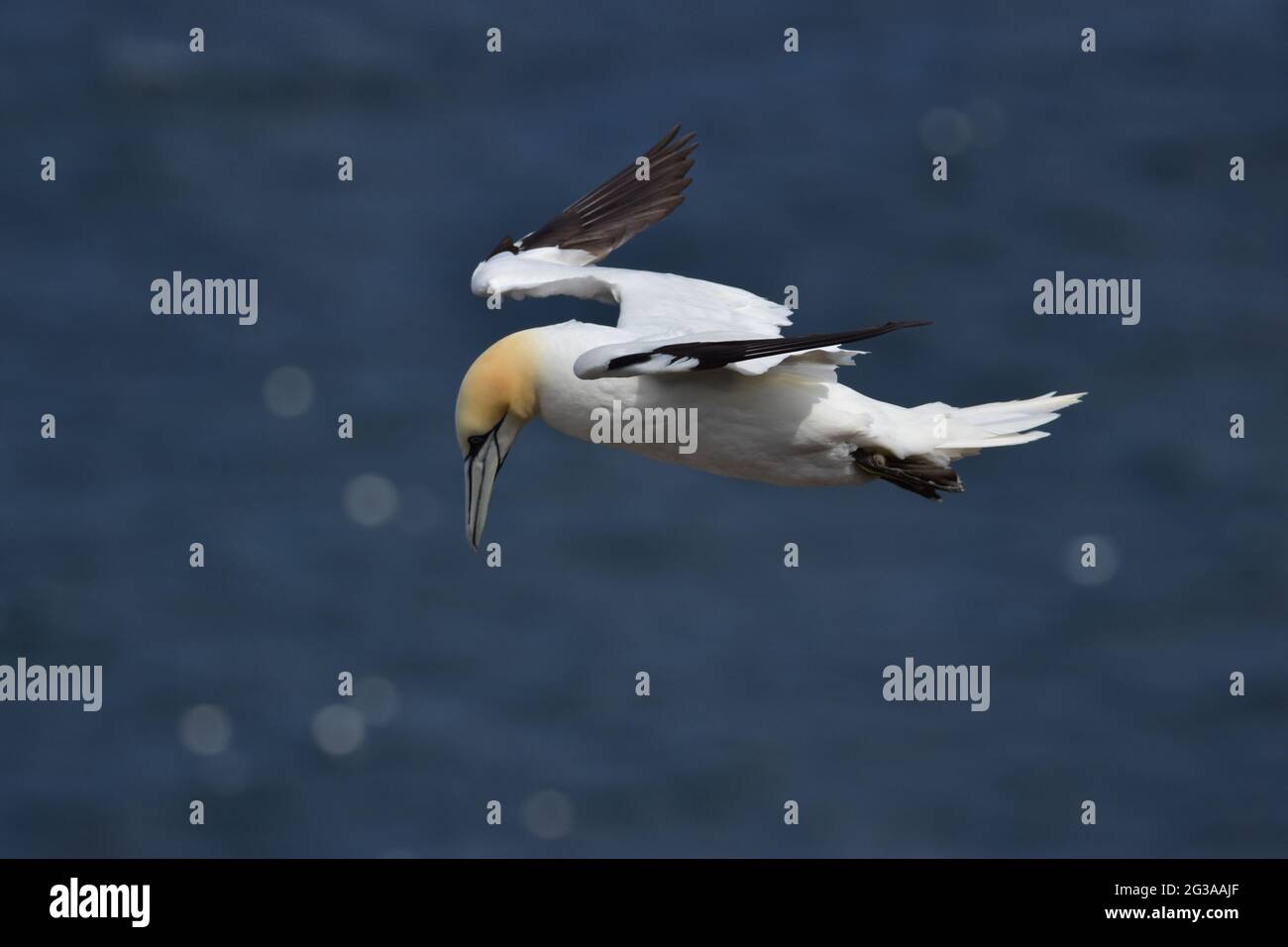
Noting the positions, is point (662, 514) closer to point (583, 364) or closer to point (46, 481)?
point (46, 481)

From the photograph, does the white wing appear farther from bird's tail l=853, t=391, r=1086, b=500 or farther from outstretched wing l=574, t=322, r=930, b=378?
bird's tail l=853, t=391, r=1086, b=500

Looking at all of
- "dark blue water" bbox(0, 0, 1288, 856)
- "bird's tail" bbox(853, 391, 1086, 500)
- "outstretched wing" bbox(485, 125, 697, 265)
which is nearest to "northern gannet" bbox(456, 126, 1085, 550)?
"bird's tail" bbox(853, 391, 1086, 500)

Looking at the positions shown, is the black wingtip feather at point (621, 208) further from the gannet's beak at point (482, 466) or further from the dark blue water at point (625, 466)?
the dark blue water at point (625, 466)

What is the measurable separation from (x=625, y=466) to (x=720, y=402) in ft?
77.5

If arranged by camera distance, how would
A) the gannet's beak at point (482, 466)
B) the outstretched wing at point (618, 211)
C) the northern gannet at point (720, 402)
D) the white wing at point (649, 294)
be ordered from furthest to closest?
the outstretched wing at point (618, 211), the gannet's beak at point (482, 466), the northern gannet at point (720, 402), the white wing at point (649, 294)

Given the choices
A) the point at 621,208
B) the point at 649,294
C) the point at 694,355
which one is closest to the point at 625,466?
the point at 621,208

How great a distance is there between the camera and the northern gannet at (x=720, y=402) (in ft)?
48.1

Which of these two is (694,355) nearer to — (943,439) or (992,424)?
(943,439)

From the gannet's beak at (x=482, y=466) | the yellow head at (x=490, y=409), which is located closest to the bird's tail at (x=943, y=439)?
the yellow head at (x=490, y=409)

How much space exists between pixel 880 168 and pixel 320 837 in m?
14.7

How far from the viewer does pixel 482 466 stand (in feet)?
52.7

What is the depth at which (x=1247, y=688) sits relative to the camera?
39781 millimetres

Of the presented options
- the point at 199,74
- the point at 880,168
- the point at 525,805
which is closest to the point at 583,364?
the point at 525,805

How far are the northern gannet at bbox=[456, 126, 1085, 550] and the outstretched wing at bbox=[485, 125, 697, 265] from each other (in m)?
1.84
